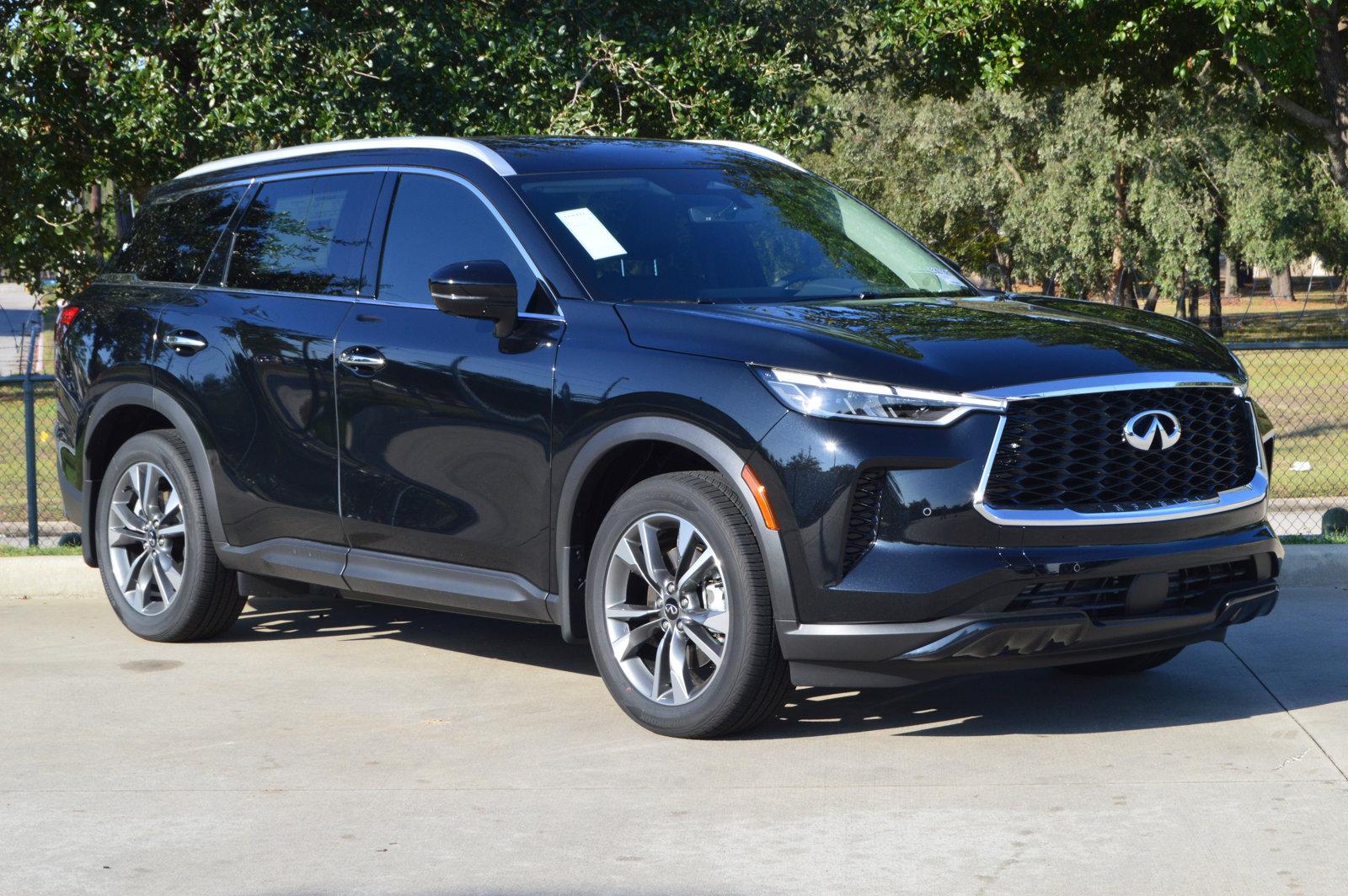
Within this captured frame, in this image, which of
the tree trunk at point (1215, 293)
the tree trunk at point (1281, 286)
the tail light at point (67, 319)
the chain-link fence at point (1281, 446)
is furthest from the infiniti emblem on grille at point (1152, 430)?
the tree trunk at point (1281, 286)

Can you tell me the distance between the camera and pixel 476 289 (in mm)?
5719

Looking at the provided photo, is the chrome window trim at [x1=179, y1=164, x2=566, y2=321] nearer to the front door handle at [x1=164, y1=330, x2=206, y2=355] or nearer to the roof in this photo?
the roof

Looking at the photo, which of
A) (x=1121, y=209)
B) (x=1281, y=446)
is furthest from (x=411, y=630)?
(x=1121, y=209)

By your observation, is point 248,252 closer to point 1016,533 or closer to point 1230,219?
point 1016,533

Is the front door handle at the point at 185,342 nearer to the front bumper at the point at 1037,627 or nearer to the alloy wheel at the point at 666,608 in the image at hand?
the alloy wheel at the point at 666,608

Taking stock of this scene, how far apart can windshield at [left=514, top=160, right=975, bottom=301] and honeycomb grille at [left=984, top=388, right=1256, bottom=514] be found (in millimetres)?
1191

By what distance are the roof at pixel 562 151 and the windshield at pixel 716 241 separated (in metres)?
0.07

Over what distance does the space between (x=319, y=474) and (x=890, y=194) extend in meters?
41.1

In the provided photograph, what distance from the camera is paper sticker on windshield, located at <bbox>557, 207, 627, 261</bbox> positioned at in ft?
19.7

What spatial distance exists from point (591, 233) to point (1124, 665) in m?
2.54

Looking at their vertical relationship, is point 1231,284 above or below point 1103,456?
below

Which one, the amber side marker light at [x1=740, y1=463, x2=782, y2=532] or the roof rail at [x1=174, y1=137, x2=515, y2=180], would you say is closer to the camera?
the amber side marker light at [x1=740, y1=463, x2=782, y2=532]

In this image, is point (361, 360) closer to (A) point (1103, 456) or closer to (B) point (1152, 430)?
(A) point (1103, 456)

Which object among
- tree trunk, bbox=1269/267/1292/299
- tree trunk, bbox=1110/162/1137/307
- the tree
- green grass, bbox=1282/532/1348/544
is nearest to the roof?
green grass, bbox=1282/532/1348/544
